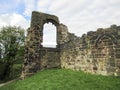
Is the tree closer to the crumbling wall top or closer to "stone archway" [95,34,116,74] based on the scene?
the crumbling wall top

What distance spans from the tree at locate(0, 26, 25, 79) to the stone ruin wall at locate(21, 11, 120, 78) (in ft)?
30.2

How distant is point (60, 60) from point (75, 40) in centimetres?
329

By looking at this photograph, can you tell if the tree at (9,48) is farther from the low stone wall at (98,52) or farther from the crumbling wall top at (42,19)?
the low stone wall at (98,52)

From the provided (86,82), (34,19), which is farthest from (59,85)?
(34,19)

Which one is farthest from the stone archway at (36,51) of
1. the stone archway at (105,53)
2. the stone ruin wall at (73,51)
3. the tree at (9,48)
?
the tree at (9,48)

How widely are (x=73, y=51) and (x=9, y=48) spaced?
12586 mm

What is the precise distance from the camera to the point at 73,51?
12516 millimetres

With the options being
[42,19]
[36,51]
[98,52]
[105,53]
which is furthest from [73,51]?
[42,19]

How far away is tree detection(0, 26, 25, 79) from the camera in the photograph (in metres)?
22.3

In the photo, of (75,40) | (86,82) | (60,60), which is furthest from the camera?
(60,60)

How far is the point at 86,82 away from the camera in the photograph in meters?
8.30

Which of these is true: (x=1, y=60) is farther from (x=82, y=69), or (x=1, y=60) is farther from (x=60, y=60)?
(x=82, y=69)

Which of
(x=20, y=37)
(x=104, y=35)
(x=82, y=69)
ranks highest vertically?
(x=20, y=37)

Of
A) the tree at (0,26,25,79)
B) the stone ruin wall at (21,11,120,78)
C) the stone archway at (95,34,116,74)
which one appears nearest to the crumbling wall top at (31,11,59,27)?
the stone ruin wall at (21,11,120,78)
